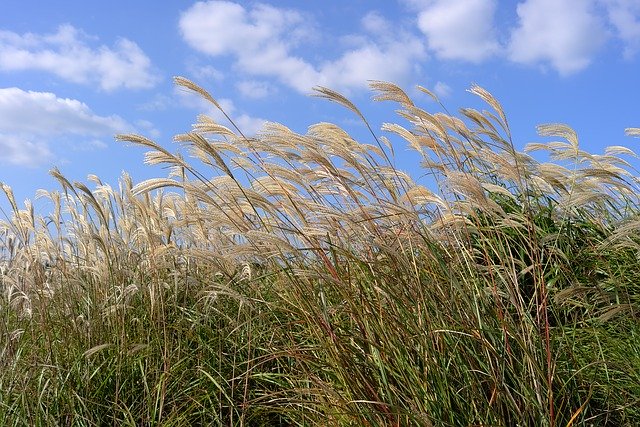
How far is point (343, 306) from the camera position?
3.27m

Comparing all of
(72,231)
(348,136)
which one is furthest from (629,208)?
(72,231)

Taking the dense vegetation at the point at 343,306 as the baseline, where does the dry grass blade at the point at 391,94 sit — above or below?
above

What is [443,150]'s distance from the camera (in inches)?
142

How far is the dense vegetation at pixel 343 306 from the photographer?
9.12 feet

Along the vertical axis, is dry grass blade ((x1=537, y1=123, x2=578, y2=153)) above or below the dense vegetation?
above

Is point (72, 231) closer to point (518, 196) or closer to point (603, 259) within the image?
point (518, 196)

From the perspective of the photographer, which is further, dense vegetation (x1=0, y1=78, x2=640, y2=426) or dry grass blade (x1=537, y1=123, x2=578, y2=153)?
dry grass blade (x1=537, y1=123, x2=578, y2=153)

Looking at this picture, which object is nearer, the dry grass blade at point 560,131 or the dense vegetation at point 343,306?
the dense vegetation at point 343,306

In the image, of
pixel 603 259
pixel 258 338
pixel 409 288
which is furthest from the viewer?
pixel 603 259

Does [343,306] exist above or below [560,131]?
below

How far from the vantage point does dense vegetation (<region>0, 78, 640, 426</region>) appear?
2.78 m

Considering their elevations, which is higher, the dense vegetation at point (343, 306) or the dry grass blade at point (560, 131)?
the dry grass blade at point (560, 131)

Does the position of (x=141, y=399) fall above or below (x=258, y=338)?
below

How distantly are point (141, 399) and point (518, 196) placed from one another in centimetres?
258
